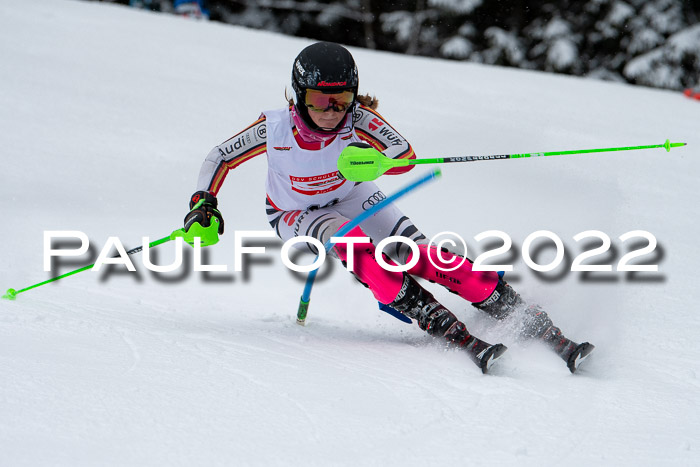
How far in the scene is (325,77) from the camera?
2789mm

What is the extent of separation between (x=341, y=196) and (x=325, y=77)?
26.2 inches

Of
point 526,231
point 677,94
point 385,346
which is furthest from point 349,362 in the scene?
point 677,94

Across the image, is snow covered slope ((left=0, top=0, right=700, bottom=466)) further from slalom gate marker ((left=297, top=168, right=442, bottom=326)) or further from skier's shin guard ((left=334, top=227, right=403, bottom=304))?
slalom gate marker ((left=297, top=168, right=442, bottom=326))

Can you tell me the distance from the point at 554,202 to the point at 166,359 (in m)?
3.47

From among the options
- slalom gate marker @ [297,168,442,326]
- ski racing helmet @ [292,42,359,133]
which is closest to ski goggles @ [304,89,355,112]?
ski racing helmet @ [292,42,359,133]

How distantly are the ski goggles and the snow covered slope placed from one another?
37.7 inches

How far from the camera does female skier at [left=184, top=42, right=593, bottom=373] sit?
2811 mm

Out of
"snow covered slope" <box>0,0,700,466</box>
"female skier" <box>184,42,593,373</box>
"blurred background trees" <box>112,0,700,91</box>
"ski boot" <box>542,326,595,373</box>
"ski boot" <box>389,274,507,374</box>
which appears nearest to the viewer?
"snow covered slope" <box>0,0,700,466</box>

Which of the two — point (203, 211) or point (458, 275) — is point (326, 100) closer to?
point (203, 211)

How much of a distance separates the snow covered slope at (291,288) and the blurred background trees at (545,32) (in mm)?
6004

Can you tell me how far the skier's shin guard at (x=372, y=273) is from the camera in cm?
283

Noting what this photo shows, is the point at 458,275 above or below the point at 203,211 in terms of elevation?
below

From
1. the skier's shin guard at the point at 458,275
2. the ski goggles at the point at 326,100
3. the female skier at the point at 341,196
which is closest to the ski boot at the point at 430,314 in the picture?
the female skier at the point at 341,196

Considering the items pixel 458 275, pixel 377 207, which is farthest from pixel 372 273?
pixel 458 275
